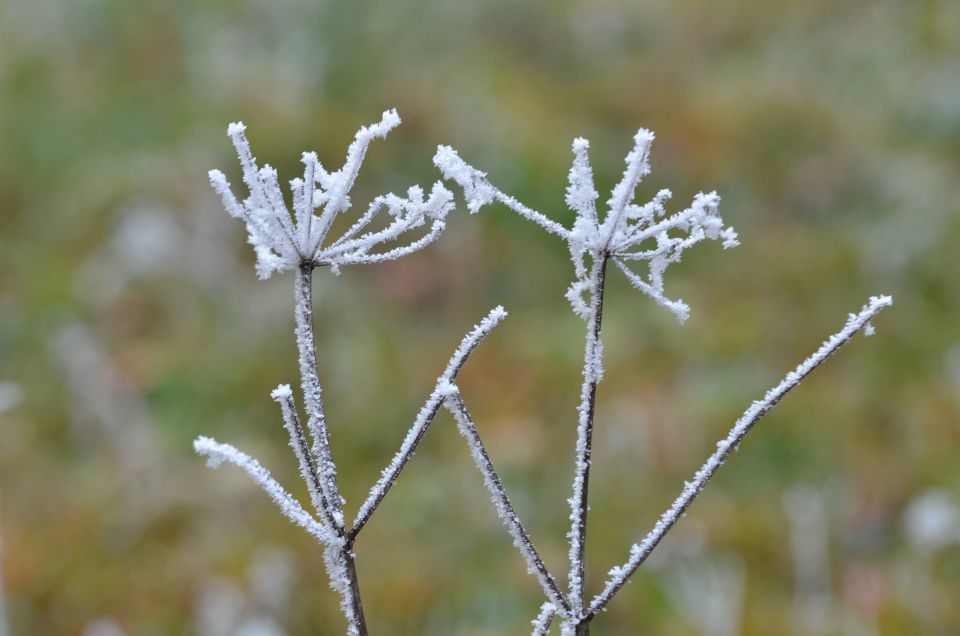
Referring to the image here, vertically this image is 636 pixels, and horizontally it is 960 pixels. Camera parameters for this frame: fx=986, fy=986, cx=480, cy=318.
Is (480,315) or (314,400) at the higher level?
(480,315)

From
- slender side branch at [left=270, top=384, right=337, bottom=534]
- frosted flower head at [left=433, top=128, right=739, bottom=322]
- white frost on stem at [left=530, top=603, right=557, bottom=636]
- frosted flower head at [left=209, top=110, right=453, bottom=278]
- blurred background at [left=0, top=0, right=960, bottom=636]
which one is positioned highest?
blurred background at [left=0, top=0, right=960, bottom=636]

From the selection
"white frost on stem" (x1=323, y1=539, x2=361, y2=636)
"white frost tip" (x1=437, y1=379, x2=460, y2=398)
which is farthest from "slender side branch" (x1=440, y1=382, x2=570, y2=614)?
"white frost on stem" (x1=323, y1=539, x2=361, y2=636)

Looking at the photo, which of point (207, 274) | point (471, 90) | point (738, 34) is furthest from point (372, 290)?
point (738, 34)

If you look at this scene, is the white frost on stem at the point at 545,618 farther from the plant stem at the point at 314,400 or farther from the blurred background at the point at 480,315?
the blurred background at the point at 480,315

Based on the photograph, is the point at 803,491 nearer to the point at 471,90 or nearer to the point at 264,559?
the point at 264,559

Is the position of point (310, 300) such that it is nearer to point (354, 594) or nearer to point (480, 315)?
point (354, 594)

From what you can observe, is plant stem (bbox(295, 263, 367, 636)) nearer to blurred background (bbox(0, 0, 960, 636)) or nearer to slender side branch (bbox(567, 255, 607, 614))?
slender side branch (bbox(567, 255, 607, 614))

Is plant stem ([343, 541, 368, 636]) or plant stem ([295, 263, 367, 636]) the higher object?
plant stem ([295, 263, 367, 636])

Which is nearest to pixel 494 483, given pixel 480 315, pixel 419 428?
pixel 419 428

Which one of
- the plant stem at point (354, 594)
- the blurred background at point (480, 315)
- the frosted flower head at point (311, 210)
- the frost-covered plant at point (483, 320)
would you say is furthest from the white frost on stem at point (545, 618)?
the blurred background at point (480, 315)
